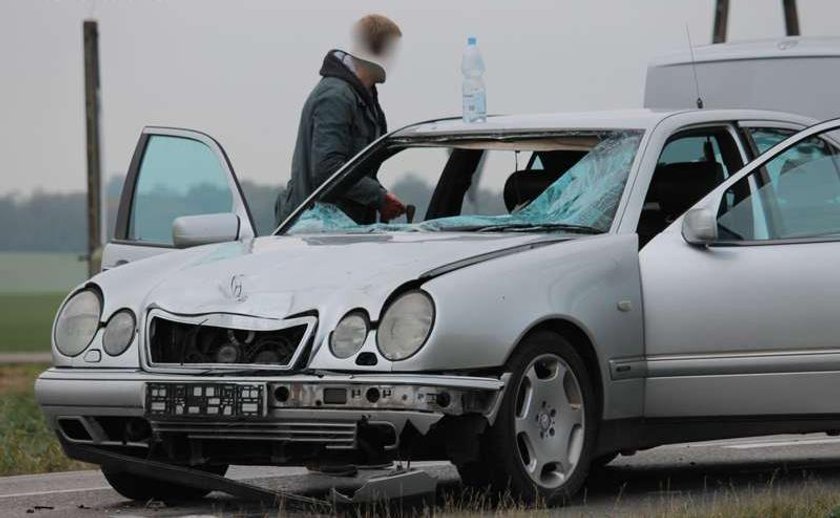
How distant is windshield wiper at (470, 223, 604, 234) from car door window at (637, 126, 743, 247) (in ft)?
1.25

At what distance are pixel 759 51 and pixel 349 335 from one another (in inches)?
274

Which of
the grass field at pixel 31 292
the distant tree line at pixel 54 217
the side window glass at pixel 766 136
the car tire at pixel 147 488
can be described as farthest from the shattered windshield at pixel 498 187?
the grass field at pixel 31 292

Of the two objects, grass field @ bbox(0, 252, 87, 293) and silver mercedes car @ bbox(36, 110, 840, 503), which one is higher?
silver mercedes car @ bbox(36, 110, 840, 503)

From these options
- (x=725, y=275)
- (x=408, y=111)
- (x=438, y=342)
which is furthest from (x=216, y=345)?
(x=408, y=111)

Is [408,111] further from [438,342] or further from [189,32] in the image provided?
[438,342]

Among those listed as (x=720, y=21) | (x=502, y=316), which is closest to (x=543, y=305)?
(x=502, y=316)

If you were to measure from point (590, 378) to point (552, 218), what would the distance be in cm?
82

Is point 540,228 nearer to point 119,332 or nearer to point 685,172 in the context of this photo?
point 685,172

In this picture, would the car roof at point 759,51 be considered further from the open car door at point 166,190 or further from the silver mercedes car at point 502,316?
the open car door at point 166,190

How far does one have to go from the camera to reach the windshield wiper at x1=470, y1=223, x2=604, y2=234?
8641 mm

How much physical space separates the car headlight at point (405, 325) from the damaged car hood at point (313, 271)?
0.21 feet

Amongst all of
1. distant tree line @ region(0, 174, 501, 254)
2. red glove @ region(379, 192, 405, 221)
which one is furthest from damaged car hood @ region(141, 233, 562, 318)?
distant tree line @ region(0, 174, 501, 254)

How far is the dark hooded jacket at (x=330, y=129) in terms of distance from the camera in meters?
10.7

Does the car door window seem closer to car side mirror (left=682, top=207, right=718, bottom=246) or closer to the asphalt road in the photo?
car side mirror (left=682, top=207, right=718, bottom=246)
